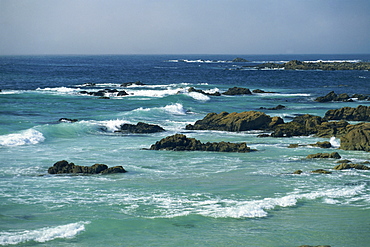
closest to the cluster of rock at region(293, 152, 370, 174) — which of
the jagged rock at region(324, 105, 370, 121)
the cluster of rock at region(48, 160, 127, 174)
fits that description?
the cluster of rock at region(48, 160, 127, 174)

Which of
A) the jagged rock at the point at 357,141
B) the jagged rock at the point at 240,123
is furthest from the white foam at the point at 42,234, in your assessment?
the jagged rock at the point at 240,123

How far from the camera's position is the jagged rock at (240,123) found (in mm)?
28531

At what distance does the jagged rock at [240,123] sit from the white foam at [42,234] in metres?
17.7

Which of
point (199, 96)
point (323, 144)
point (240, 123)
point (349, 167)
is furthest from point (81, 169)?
point (199, 96)

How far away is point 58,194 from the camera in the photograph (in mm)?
14875

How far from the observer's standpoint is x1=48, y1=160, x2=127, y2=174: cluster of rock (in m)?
17.8

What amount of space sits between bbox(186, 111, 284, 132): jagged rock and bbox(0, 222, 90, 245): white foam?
17.7 meters

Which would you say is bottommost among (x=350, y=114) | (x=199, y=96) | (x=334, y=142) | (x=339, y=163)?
(x=339, y=163)

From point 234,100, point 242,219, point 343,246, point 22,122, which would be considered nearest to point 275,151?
point 242,219

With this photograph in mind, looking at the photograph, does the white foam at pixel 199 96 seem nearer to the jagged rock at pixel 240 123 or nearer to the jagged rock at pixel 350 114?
the jagged rock at pixel 350 114

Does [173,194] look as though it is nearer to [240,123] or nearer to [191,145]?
[191,145]

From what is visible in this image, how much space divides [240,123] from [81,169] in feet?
42.1

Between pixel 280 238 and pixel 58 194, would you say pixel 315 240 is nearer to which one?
pixel 280 238

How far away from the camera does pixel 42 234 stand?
11.3 m
